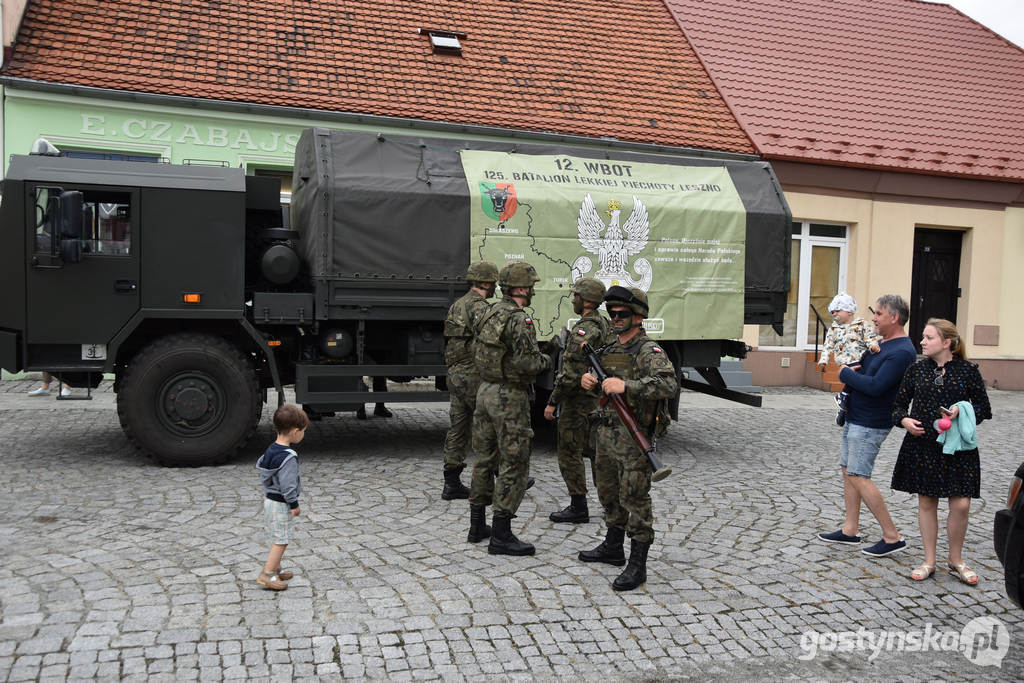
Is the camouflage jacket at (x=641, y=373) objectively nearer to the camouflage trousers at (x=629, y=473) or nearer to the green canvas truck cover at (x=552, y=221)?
the camouflage trousers at (x=629, y=473)

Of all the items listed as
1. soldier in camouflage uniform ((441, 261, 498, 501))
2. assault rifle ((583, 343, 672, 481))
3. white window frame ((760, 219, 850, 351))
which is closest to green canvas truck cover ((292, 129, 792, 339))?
soldier in camouflage uniform ((441, 261, 498, 501))

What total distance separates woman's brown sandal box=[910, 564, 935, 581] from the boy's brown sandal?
12.6ft

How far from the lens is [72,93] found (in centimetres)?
1197

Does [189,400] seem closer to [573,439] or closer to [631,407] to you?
[573,439]

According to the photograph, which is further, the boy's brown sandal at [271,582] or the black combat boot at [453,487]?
the black combat boot at [453,487]

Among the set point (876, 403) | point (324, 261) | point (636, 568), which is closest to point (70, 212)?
point (324, 261)

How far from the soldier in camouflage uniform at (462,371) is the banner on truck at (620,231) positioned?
1.48m

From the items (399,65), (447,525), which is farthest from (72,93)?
(447,525)

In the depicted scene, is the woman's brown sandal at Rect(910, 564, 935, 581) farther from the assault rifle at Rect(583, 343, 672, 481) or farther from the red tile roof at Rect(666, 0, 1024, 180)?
the red tile roof at Rect(666, 0, 1024, 180)

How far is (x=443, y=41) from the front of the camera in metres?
15.1

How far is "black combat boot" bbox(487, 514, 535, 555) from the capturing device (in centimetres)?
549

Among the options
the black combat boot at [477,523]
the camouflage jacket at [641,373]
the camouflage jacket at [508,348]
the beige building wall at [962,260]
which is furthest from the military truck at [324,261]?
the beige building wall at [962,260]

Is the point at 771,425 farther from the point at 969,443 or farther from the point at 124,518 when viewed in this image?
the point at 124,518

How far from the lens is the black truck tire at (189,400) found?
301 inches
